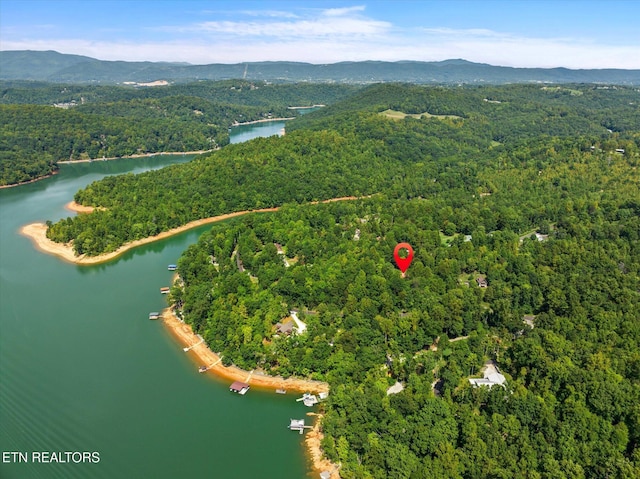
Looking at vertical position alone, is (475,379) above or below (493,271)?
below

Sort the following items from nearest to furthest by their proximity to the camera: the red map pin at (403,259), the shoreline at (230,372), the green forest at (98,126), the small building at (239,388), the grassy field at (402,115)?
the small building at (239,388) < the shoreline at (230,372) < the red map pin at (403,259) < the green forest at (98,126) < the grassy field at (402,115)

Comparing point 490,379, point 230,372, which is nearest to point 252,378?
point 230,372

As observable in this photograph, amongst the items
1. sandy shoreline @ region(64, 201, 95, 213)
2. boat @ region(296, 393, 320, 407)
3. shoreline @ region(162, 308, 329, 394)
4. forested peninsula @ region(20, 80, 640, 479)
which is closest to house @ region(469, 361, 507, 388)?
forested peninsula @ region(20, 80, 640, 479)

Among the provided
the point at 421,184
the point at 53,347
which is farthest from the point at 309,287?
the point at 421,184

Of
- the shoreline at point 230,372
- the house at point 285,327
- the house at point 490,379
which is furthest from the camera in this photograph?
the house at point 285,327

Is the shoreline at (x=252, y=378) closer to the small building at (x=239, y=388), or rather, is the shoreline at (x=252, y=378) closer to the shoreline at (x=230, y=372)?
the shoreline at (x=230, y=372)

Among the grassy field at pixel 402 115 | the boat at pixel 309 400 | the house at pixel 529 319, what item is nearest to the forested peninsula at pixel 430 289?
the house at pixel 529 319

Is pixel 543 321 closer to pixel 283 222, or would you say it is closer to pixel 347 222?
pixel 347 222
